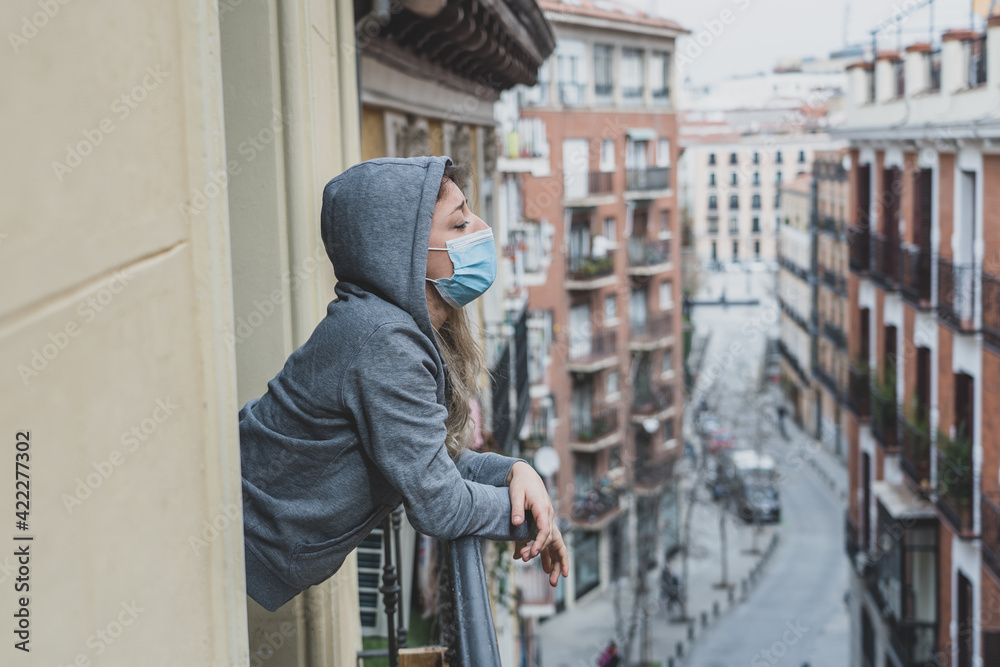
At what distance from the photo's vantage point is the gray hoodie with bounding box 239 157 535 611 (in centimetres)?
213

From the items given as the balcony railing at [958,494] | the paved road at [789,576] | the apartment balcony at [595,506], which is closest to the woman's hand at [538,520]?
the balcony railing at [958,494]

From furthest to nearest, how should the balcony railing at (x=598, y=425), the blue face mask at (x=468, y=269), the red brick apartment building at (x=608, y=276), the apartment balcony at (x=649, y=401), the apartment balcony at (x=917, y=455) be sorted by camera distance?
1. the apartment balcony at (x=649, y=401)
2. the balcony railing at (x=598, y=425)
3. the red brick apartment building at (x=608, y=276)
4. the apartment balcony at (x=917, y=455)
5. the blue face mask at (x=468, y=269)

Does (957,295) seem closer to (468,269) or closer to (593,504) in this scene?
(468,269)

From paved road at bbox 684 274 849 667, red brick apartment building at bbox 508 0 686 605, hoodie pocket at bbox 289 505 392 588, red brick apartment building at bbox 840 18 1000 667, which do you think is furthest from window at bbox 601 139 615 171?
hoodie pocket at bbox 289 505 392 588

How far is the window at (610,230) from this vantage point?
110ft

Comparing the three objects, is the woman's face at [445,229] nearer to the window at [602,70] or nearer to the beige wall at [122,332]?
the beige wall at [122,332]

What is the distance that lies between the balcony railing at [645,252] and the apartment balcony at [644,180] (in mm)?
1441

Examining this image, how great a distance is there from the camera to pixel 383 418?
6.89ft

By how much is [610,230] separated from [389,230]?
105ft

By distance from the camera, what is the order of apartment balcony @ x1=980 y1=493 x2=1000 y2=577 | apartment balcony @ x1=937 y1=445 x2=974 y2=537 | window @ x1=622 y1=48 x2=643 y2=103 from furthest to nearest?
window @ x1=622 y1=48 x2=643 y2=103 < apartment balcony @ x1=937 y1=445 x2=974 y2=537 < apartment balcony @ x1=980 y1=493 x2=1000 y2=577

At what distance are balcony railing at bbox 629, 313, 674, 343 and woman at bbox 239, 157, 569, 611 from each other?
3285cm

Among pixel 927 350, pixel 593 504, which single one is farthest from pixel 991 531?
pixel 593 504

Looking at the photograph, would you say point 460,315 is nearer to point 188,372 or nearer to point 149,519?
point 188,372

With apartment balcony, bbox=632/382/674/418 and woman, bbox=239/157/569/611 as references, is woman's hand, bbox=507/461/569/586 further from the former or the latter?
apartment balcony, bbox=632/382/674/418
